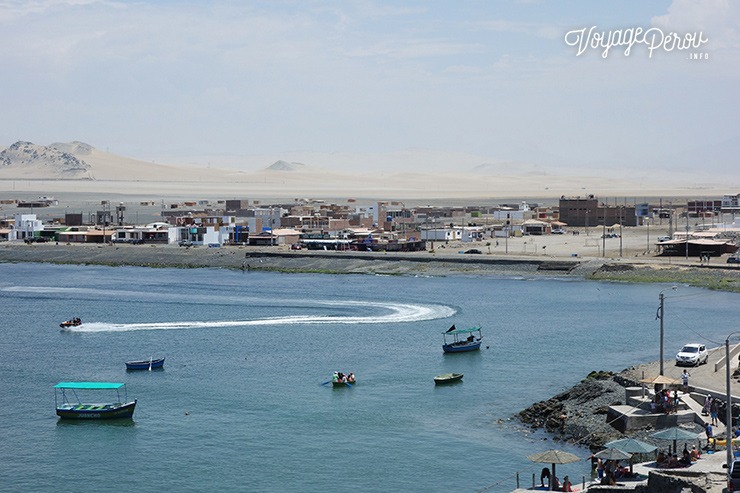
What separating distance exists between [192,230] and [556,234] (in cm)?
4721

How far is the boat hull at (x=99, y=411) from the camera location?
35125mm

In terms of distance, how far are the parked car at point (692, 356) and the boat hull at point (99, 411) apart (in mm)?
22388

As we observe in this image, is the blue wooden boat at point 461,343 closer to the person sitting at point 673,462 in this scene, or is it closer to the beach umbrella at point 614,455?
the beach umbrella at point 614,455

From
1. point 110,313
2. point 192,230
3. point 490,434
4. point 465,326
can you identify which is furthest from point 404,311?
point 192,230

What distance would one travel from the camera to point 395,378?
134ft

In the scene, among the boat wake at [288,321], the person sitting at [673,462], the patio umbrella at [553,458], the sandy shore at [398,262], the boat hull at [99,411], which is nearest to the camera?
the person sitting at [673,462]

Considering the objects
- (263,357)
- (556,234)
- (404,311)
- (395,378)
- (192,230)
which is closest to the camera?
(395,378)

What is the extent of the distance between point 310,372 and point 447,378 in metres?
6.93

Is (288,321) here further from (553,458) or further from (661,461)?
(661,461)

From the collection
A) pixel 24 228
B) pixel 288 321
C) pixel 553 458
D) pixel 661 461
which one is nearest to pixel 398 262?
pixel 288 321

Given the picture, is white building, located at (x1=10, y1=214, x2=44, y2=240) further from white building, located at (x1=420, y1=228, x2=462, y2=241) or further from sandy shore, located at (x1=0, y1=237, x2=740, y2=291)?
white building, located at (x1=420, y1=228, x2=462, y2=241)

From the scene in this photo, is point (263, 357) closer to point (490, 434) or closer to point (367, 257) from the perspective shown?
point (490, 434)

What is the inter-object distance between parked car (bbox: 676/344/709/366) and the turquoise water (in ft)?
13.2

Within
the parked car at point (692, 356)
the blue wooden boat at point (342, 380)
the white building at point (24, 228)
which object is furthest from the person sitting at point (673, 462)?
the white building at point (24, 228)
